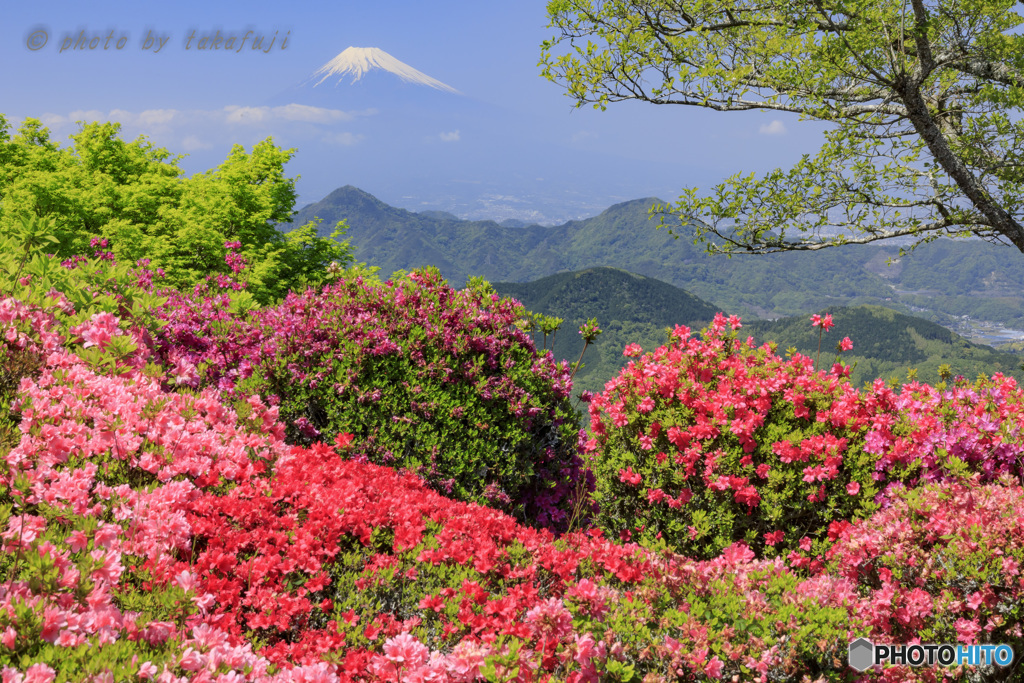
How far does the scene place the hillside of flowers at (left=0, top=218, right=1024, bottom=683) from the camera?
8.48 feet

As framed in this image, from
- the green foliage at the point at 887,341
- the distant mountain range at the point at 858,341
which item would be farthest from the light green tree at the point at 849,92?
the green foliage at the point at 887,341

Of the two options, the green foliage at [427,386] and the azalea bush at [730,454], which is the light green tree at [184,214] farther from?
the azalea bush at [730,454]

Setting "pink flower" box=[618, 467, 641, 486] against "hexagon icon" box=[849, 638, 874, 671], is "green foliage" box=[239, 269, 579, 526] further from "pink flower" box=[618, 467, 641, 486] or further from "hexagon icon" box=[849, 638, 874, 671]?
"hexagon icon" box=[849, 638, 874, 671]

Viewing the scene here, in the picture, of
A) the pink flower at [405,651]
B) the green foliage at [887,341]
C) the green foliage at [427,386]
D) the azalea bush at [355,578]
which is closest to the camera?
the azalea bush at [355,578]

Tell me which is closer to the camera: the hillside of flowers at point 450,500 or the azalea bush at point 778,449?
the hillside of flowers at point 450,500

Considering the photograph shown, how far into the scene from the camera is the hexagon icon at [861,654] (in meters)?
2.96

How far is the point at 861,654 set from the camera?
3.00 metres

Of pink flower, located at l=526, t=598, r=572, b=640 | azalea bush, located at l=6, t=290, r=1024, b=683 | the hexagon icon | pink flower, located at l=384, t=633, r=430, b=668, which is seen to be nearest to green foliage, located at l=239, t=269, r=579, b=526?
azalea bush, located at l=6, t=290, r=1024, b=683

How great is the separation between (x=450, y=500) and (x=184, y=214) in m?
13.1

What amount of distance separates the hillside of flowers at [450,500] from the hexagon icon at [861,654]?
0.20 feet

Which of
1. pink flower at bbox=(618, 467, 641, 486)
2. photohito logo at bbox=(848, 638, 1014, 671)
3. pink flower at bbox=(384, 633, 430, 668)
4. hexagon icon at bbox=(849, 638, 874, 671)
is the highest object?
pink flower at bbox=(618, 467, 641, 486)

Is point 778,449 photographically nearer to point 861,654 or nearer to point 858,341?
point 861,654

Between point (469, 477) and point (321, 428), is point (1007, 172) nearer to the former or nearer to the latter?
point (469, 477)

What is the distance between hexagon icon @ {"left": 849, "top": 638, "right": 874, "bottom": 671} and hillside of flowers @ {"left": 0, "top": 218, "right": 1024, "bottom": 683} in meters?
0.06
